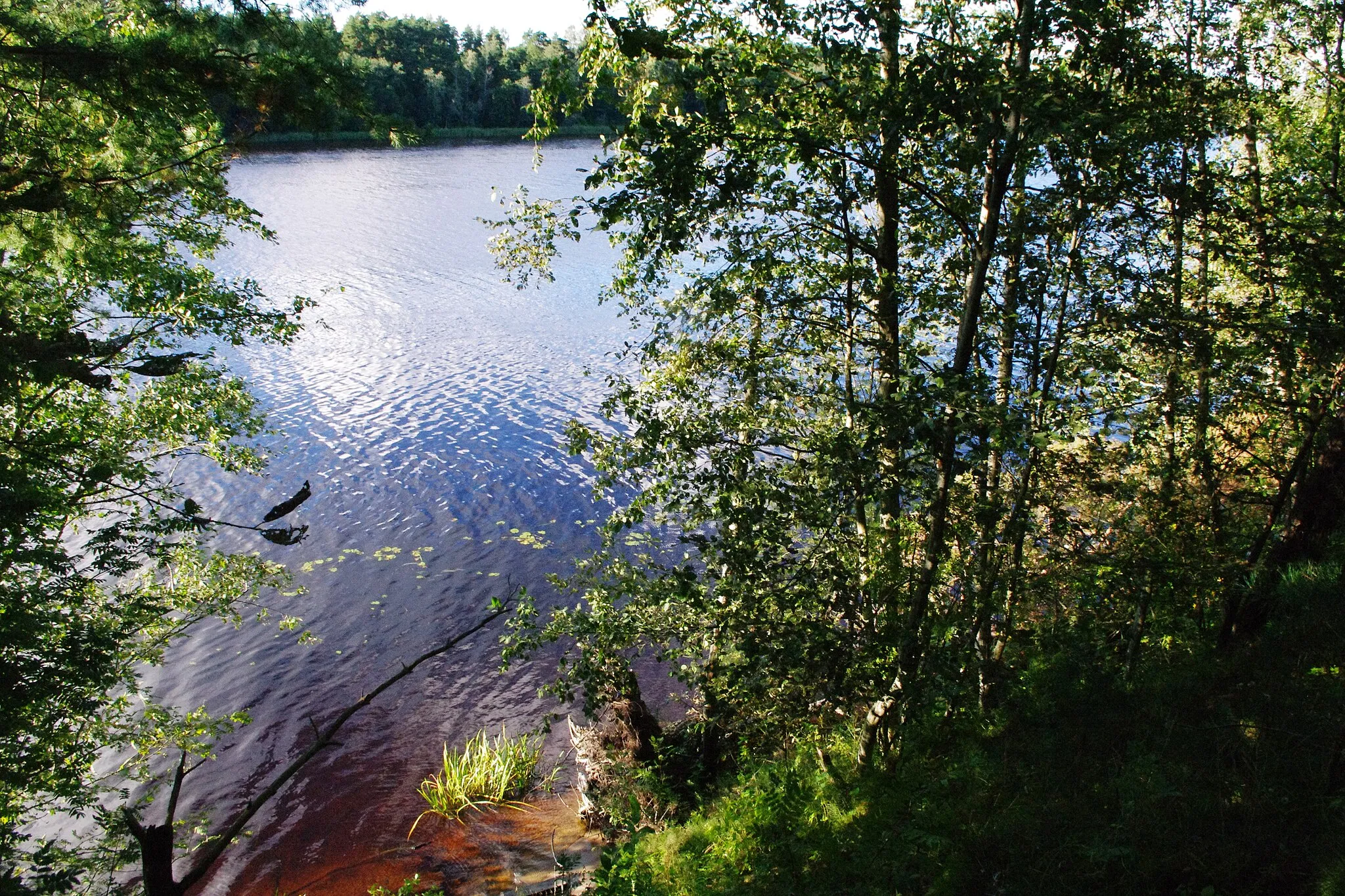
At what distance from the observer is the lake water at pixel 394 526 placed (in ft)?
36.1

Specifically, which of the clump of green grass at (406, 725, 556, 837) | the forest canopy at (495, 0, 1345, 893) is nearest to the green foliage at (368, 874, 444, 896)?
the clump of green grass at (406, 725, 556, 837)

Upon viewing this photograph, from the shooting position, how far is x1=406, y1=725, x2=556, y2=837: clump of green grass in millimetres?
11234

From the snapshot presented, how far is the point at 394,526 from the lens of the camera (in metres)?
18.0

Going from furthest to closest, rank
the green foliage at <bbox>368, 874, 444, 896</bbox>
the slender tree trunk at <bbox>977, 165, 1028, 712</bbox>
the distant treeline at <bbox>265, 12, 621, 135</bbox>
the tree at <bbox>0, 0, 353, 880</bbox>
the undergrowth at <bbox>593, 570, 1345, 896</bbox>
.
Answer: the distant treeline at <bbox>265, 12, 621, 135</bbox> → the green foliage at <bbox>368, 874, 444, 896</bbox> → the tree at <bbox>0, 0, 353, 880</bbox> → the slender tree trunk at <bbox>977, 165, 1028, 712</bbox> → the undergrowth at <bbox>593, 570, 1345, 896</bbox>

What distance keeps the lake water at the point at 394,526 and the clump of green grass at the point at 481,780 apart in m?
0.26

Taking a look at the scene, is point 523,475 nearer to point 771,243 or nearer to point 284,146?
point 771,243

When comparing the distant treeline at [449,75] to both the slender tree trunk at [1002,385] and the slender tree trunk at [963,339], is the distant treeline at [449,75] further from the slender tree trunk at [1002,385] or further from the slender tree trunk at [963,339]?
the slender tree trunk at [963,339]

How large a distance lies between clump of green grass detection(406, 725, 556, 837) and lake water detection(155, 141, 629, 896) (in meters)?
0.26

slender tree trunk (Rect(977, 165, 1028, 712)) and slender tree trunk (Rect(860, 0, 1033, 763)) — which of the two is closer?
slender tree trunk (Rect(860, 0, 1033, 763))

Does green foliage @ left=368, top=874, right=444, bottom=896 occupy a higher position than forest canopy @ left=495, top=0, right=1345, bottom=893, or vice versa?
forest canopy @ left=495, top=0, right=1345, bottom=893

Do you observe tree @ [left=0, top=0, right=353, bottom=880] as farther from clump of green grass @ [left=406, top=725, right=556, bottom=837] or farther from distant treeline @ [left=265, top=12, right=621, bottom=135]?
distant treeline @ [left=265, top=12, right=621, bottom=135]

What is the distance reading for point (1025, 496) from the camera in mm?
6168

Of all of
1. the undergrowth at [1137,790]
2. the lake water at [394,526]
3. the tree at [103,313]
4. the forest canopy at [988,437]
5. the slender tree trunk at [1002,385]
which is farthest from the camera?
the lake water at [394,526]

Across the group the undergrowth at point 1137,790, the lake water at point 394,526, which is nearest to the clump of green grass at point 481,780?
the lake water at point 394,526
